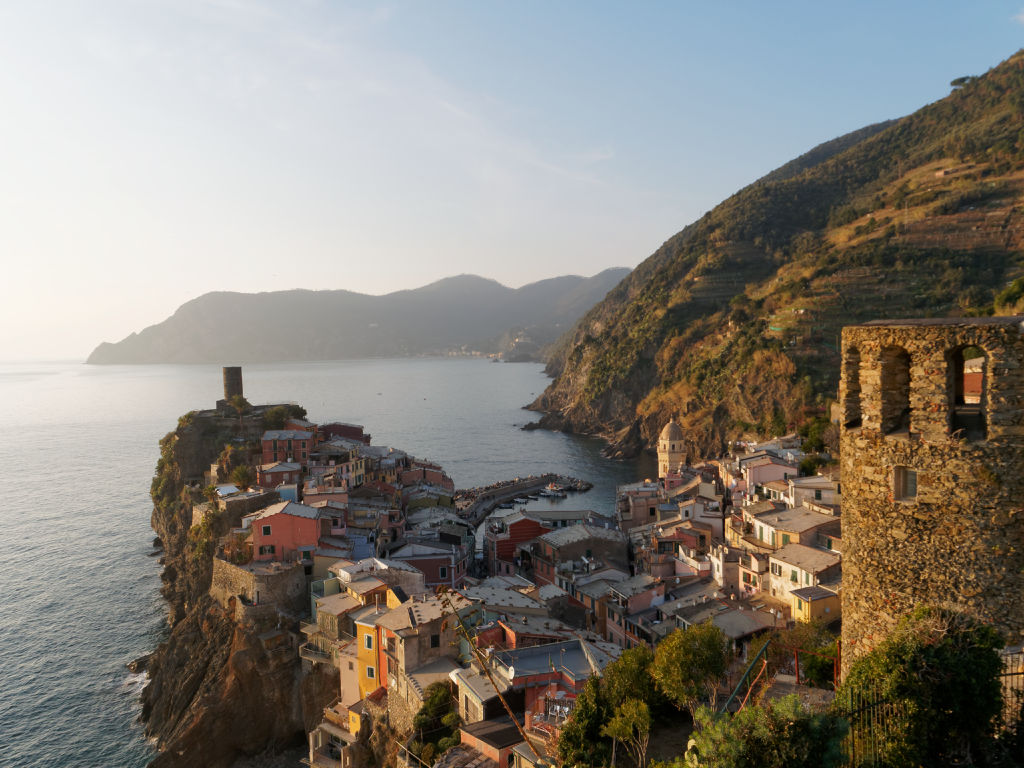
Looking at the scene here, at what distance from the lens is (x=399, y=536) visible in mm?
36469

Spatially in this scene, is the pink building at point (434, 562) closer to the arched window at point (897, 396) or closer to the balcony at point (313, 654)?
the balcony at point (313, 654)

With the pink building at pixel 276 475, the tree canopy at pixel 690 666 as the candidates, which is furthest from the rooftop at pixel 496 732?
the pink building at pixel 276 475

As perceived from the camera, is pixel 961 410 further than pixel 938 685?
Yes

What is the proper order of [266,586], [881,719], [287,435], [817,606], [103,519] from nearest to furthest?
1. [881,719]
2. [817,606]
3. [266,586]
4. [287,435]
5. [103,519]

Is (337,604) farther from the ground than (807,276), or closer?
closer

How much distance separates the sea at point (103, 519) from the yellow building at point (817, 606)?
77.9 feet

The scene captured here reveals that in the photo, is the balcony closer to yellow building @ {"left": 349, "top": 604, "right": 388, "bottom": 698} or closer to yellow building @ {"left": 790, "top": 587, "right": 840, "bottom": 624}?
yellow building @ {"left": 349, "top": 604, "right": 388, "bottom": 698}

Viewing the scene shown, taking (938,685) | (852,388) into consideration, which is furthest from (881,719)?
(852,388)

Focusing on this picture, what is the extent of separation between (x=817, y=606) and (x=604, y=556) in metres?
14.0

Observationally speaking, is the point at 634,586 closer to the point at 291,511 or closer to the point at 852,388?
the point at 291,511

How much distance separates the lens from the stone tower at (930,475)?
636 cm

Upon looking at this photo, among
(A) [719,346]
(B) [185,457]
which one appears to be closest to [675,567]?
(B) [185,457]

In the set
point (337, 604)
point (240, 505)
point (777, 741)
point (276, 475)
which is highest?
point (777, 741)

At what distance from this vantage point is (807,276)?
74062 millimetres
